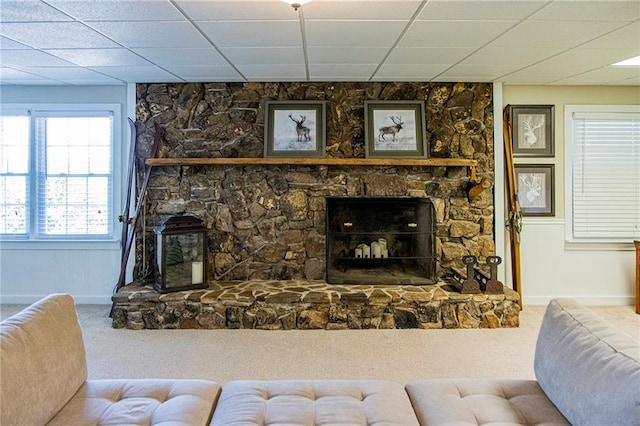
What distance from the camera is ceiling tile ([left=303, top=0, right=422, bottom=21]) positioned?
7.47 ft

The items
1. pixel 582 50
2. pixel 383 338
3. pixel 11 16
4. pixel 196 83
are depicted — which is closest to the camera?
pixel 11 16

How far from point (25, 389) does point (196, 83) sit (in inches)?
136

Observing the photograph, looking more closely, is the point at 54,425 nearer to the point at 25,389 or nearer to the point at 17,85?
the point at 25,389

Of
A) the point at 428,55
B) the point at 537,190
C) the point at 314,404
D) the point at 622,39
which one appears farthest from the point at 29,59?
→ the point at 537,190

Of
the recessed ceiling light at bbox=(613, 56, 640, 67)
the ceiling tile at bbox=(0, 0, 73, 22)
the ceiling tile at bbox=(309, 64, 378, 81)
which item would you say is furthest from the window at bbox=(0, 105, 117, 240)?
the recessed ceiling light at bbox=(613, 56, 640, 67)

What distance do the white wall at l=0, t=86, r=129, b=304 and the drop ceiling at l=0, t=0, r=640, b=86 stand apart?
0.21m

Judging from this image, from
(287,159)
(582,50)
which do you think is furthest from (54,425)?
(582,50)

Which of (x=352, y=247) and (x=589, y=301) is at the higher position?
(x=352, y=247)

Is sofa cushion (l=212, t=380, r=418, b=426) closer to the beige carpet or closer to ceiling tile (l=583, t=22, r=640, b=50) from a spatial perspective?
the beige carpet

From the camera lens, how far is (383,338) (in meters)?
3.33

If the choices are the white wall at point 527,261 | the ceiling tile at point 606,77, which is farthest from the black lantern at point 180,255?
the ceiling tile at point 606,77

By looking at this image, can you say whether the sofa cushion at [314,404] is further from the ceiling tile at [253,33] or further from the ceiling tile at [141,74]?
the ceiling tile at [141,74]

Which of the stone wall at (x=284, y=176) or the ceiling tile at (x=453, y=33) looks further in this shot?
the stone wall at (x=284, y=176)

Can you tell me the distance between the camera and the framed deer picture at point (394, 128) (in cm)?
404
